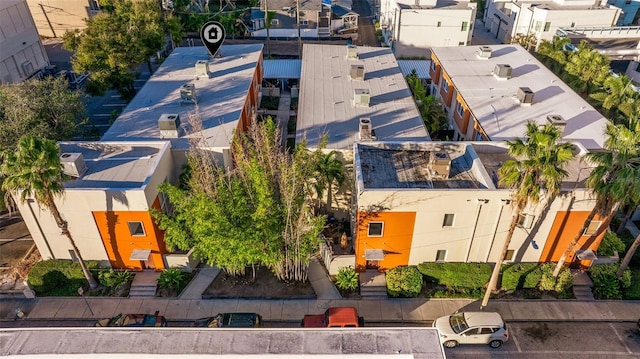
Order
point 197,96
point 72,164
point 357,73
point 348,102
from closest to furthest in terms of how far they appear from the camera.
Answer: point 72,164
point 348,102
point 197,96
point 357,73

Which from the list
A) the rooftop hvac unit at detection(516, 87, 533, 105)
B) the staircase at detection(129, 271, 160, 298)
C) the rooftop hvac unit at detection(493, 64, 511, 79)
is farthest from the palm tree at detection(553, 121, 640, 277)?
the staircase at detection(129, 271, 160, 298)

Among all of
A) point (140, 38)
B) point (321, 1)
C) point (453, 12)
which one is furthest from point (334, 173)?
point (321, 1)

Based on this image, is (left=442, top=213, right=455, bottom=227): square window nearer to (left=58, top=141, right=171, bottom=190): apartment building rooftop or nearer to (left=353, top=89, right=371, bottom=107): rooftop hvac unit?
(left=353, top=89, right=371, bottom=107): rooftop hvac unit

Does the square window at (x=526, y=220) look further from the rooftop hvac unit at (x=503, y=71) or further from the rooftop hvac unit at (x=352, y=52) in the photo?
the rooftop hvac unit at (x=352, y=52)

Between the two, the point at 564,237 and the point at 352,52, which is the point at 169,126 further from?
the point at 564,237

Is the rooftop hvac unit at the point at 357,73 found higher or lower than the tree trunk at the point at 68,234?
higher

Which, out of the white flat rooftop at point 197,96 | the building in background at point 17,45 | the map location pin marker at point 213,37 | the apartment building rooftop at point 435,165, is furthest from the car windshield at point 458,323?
the building in background at point 17,45

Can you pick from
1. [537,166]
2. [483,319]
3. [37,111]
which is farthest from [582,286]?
[37,111]
